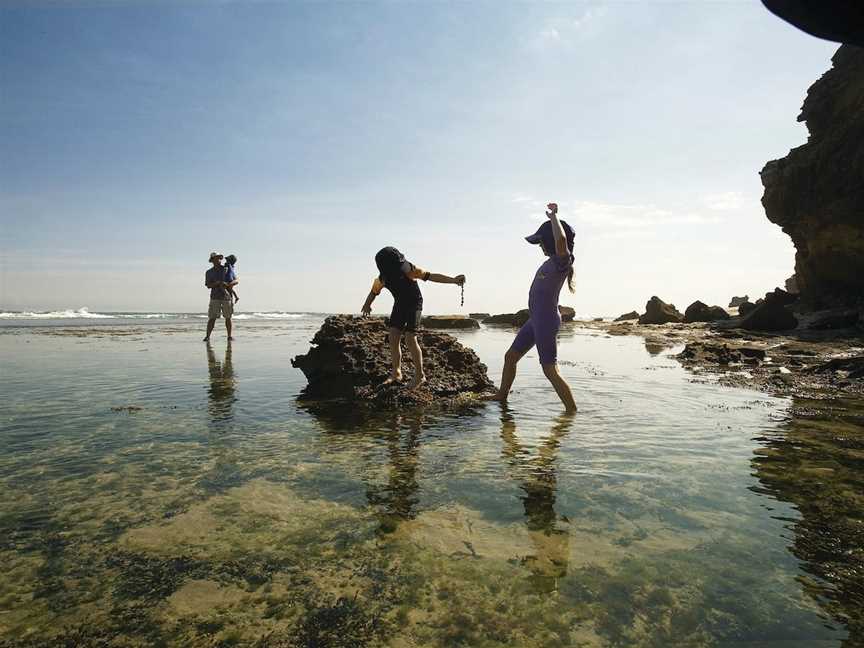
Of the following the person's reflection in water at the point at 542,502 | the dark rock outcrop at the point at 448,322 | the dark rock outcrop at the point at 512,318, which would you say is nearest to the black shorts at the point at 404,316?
the person's reflection in water at the point at 542,502

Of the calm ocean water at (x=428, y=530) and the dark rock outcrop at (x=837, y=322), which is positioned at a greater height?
the dark rock outcrop at (x=837, y=322)

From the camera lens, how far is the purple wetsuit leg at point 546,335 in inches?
238

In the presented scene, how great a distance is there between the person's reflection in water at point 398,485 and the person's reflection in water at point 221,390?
200cm

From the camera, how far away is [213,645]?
1.73 meters

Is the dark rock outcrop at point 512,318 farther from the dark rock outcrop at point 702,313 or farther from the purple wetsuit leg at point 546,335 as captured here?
the purple wetsuit leg at point 546,335

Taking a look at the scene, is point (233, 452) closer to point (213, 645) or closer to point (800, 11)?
point (213, 645)

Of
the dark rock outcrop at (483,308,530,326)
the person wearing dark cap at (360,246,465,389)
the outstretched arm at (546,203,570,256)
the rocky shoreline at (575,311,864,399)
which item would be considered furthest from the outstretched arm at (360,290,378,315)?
the dark rock outcrop at (483,308,530,326)

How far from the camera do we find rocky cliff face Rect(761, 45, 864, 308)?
2172 cm

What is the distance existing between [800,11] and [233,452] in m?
4.34

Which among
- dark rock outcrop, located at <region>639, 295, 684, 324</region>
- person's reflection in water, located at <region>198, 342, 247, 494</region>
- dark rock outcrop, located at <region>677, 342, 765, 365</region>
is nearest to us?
person's reflection in water, located at <region>198, 342, 247, 494</region>

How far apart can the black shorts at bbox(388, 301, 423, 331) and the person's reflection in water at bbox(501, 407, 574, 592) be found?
219 centimetres

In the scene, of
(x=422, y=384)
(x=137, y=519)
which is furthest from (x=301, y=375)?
(x=137, y=519)

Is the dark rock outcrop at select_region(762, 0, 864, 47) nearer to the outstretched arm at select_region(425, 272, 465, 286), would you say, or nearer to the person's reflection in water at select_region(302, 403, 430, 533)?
the person's reflection in water at select_region(302, 403, 430, 533)

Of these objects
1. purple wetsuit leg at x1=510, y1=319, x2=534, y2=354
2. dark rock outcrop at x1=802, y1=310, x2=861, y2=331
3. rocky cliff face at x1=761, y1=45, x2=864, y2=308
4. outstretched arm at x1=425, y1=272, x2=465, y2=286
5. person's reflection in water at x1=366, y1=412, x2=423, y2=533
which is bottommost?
person's reflection in water at x1=366, y1=412, x2=423, y2=533
